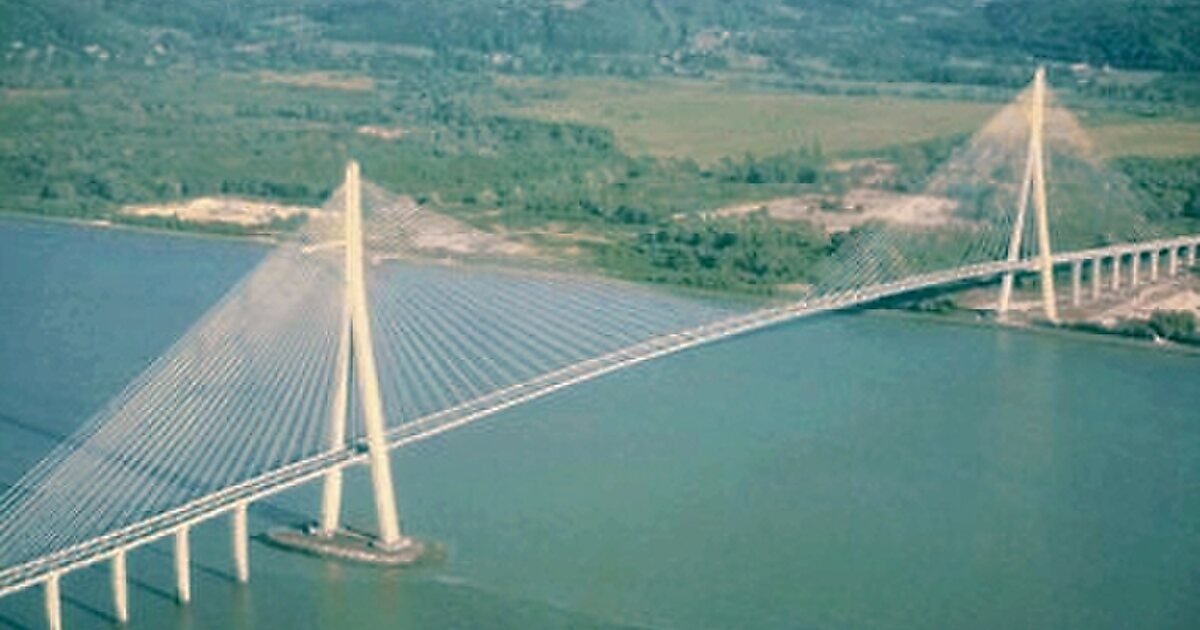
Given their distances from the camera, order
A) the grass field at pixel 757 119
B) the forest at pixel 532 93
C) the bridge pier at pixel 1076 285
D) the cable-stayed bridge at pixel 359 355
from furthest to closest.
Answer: the grass field at pixel 757 119 → the forest at pixel 532 93 → the bridge pier at pixel 1076 285 → the cable-stayed bridge at pixel 359 355

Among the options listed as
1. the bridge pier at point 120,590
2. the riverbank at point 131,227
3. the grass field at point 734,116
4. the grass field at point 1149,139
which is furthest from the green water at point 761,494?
the grass field at point 734,116

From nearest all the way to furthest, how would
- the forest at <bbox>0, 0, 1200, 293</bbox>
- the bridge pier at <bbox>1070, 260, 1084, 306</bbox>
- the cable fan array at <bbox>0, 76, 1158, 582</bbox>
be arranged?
the cable fan array at <bbox>0, 76, 1158, 582</bbox>, the bridge pier at <bbox>1070, 260, 1084, 306</bbox>, the forest at <bbox>0, 0, 1200, 293</bbox>

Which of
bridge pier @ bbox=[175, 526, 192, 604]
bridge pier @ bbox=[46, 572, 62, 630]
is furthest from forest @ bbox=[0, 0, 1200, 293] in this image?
bridge pier @ bbox=[46, 572, 62, 630]

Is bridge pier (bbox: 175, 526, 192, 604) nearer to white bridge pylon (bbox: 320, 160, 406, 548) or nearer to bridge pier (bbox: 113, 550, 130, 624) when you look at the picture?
bridge pier (bbox: 113, 550, 130, 624)

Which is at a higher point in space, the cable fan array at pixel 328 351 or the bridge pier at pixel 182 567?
the cable fan array at pixel 328 351

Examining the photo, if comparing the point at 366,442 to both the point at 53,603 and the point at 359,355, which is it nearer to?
the point at 359,355

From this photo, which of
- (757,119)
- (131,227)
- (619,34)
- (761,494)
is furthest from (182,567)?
(619,34)

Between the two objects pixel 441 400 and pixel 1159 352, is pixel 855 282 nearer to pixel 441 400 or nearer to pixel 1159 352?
pixel 1159 352

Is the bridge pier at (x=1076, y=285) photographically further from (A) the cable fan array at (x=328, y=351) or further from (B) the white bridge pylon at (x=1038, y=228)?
(A) the cable fan array at (x=328, y=351)
